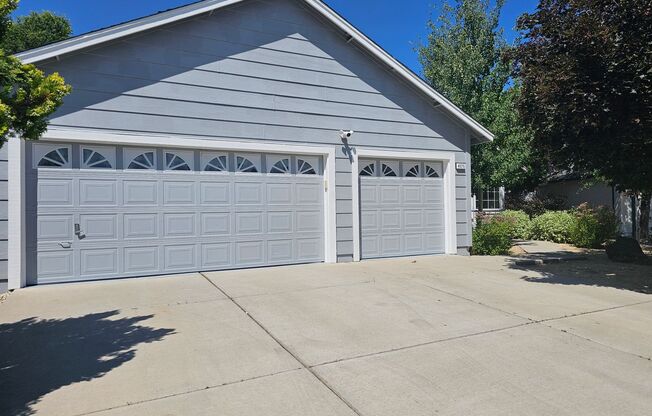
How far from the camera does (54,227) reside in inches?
294

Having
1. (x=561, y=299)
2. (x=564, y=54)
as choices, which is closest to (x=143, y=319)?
(x=561, y=299)

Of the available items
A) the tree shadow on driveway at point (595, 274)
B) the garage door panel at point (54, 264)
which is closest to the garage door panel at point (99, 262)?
the garage door panel at point (54, 264)

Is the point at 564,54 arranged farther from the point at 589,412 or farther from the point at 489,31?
the point at 489,31

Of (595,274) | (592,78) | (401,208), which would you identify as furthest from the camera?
(401,208)

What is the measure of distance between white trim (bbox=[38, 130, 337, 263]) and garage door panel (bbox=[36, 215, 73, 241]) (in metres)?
0.34

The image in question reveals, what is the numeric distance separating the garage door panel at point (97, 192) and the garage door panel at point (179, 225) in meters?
0.99

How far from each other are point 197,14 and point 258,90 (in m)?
1.85

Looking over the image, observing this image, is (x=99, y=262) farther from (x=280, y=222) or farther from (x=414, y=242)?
(x=414, y=242)

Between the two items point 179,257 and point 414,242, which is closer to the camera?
point 179,257

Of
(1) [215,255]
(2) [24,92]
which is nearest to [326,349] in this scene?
(2) [24,92]

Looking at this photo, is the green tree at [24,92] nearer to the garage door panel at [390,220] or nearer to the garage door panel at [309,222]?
the garage door panel at [309,222]

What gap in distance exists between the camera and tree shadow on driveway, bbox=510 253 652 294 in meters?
7.66

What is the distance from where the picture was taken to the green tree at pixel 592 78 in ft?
20.9

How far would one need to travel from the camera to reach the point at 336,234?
385 inches
